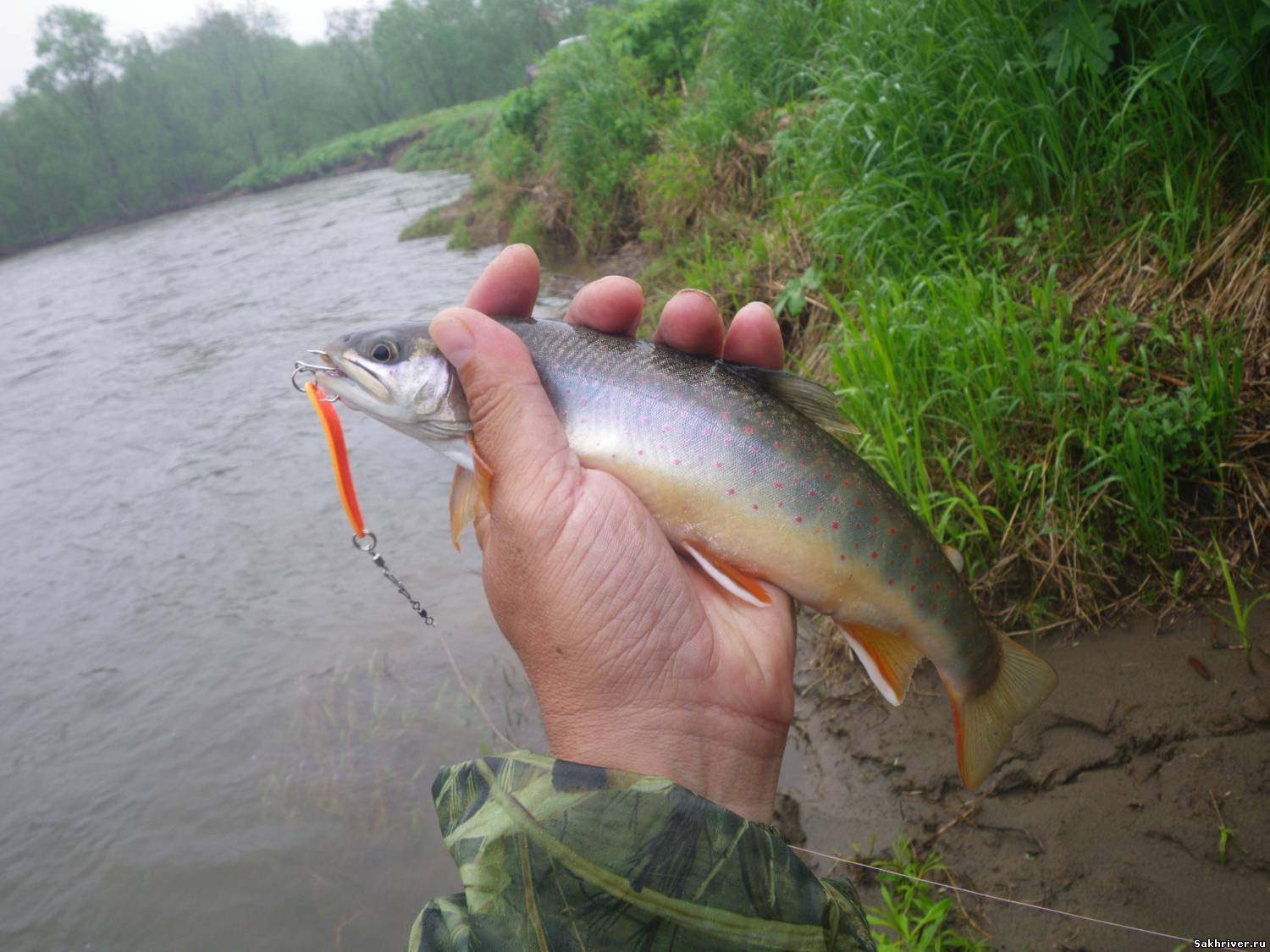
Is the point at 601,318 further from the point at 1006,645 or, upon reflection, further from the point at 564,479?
the point at 1006,645

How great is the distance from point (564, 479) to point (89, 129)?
279 ft

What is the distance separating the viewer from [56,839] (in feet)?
14.5

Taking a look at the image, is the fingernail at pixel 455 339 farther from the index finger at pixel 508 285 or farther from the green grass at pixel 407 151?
the green grass at pixel 407 151

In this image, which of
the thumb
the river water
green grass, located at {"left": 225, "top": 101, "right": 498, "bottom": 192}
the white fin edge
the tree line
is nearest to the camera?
the thumb

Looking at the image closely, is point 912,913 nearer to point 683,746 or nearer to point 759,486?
point 683,746

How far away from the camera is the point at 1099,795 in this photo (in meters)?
2.58

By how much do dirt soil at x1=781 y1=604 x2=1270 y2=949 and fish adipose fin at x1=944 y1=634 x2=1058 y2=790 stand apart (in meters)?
0.71

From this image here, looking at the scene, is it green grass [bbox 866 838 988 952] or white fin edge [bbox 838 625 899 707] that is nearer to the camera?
white fin edge [bbox 838 625 899 707]

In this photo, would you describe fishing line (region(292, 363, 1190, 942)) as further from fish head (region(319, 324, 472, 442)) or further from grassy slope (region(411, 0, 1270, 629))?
grassy slope (region(411, 0, 1270, 629))

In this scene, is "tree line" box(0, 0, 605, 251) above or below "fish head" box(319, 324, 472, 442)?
above

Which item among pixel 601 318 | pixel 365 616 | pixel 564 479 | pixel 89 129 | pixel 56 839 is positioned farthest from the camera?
pixel 89 129

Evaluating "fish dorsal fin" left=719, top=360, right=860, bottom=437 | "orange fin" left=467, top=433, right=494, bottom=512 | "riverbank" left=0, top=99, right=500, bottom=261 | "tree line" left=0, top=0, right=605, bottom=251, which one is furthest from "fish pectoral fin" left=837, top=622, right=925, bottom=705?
"tree line" left=0, top=0, right=605, bottom=251

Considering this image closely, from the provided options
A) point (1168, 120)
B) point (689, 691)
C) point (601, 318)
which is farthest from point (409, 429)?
point (1168, 120)

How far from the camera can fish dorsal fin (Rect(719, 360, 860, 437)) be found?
217cm
